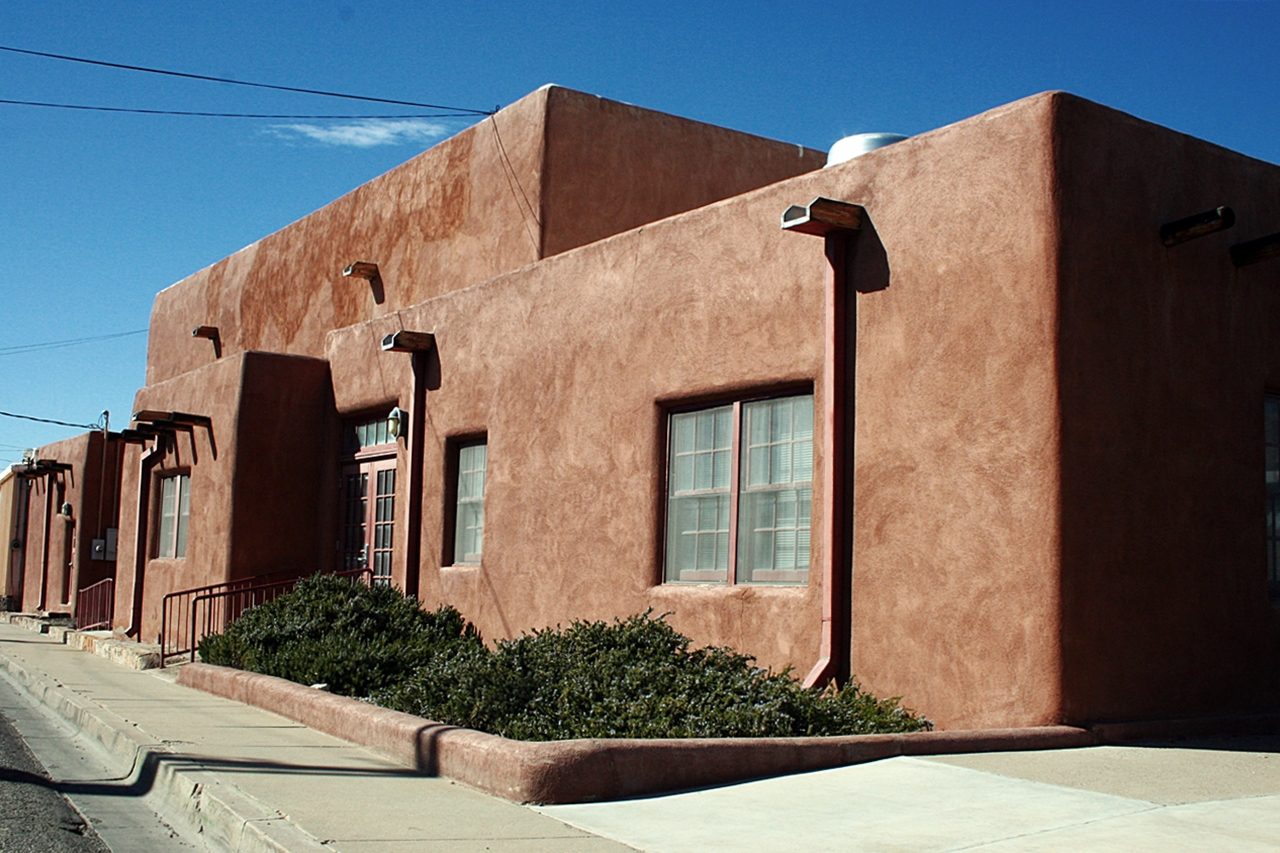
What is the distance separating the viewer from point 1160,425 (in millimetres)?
8539

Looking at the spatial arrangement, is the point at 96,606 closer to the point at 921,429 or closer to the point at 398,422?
the point at 398,422

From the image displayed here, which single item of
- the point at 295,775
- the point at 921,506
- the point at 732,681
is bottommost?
the point at 295,775

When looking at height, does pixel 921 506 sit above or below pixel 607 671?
above

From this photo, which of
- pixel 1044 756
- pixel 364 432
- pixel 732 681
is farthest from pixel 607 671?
pixel 364 432

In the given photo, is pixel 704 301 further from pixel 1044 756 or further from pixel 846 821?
pixel 846 821

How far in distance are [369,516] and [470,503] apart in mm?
2306

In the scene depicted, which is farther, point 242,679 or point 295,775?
point 242,679

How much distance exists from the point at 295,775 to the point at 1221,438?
20.9ft

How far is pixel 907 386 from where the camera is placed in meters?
8.89

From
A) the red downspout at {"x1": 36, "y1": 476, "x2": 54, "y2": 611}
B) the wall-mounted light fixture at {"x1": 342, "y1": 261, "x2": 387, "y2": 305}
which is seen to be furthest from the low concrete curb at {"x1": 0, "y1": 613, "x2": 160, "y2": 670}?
the wall-mounted light fixture at {"x1": 342, "y1": 261, "x2": 387, "y2": 305}

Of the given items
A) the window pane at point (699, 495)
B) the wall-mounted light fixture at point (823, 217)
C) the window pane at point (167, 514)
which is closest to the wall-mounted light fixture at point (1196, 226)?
the wall-mounted light fixture at point (823, 217)

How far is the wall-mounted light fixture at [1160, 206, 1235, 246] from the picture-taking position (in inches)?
327

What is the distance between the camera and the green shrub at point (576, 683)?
313 inches

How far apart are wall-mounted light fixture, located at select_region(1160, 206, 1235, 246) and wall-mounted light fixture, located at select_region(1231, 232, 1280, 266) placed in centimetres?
52
